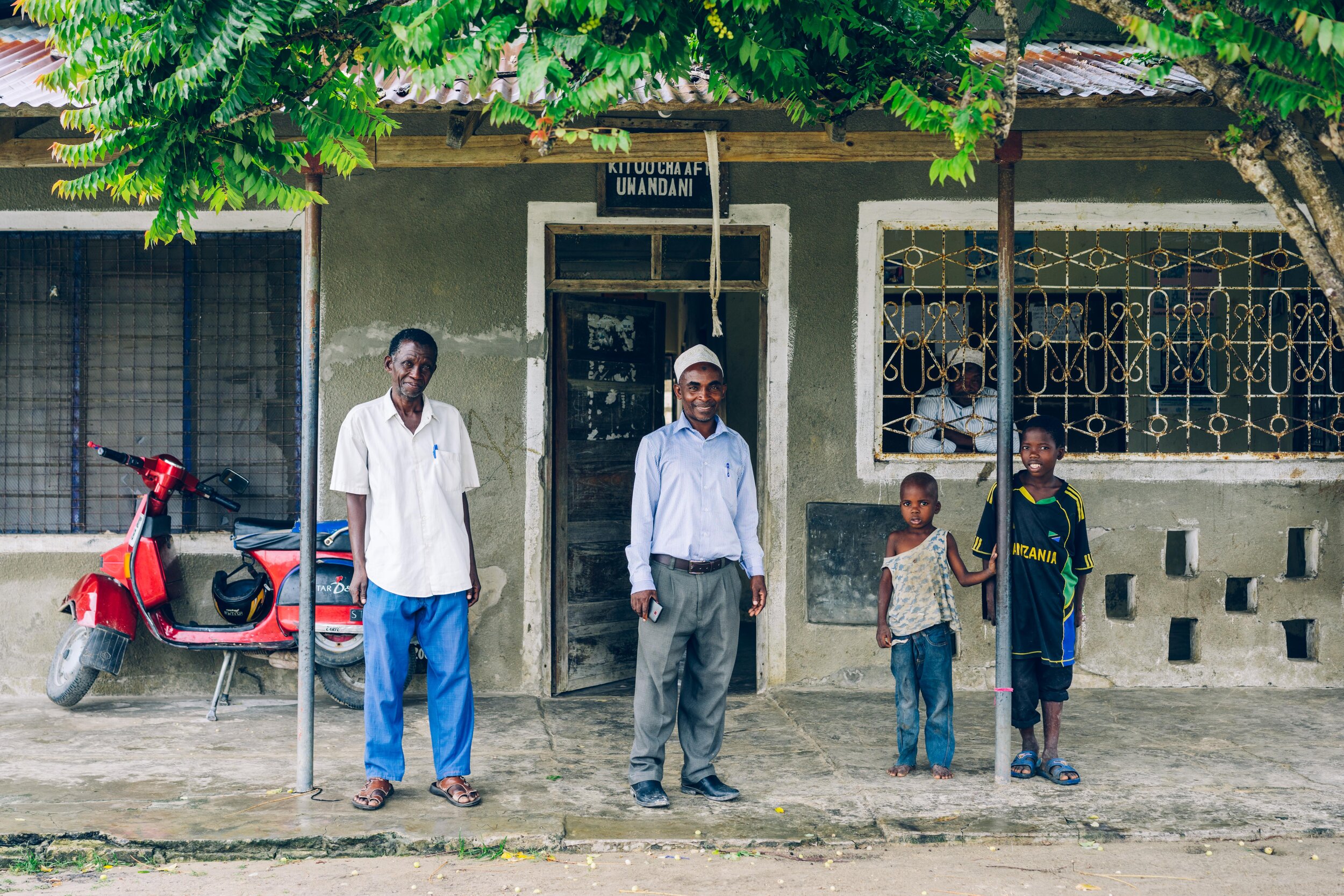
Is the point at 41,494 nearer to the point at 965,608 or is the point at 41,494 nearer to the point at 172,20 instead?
the point at 172,20

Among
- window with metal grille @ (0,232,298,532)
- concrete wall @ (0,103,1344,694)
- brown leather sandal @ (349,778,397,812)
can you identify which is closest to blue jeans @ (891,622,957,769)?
concrete wall @ (0,103,1344,694)

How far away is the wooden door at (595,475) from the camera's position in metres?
6.57

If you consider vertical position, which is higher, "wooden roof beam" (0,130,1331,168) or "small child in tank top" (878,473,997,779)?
"wooden roof beam" (0,130,1331,168)

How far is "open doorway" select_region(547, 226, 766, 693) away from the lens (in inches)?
257

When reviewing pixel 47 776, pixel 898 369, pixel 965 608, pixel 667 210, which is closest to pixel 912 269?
pixel 898 369

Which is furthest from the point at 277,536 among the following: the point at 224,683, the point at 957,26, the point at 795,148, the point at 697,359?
the point at 957,26

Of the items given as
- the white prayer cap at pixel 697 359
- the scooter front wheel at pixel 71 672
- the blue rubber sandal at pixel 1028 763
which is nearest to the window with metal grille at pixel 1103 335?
the blue rubber sandal at pixel 1028 763

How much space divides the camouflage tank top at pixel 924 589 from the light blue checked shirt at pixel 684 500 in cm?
66

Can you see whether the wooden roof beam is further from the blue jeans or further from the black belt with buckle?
the blue jeans

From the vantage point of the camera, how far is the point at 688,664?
4.67 meters

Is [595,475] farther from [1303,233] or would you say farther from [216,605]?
[1303,233]

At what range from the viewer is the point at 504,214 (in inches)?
254

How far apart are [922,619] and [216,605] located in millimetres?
3723

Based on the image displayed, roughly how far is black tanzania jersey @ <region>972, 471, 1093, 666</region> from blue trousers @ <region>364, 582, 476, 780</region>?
7.47 feet
